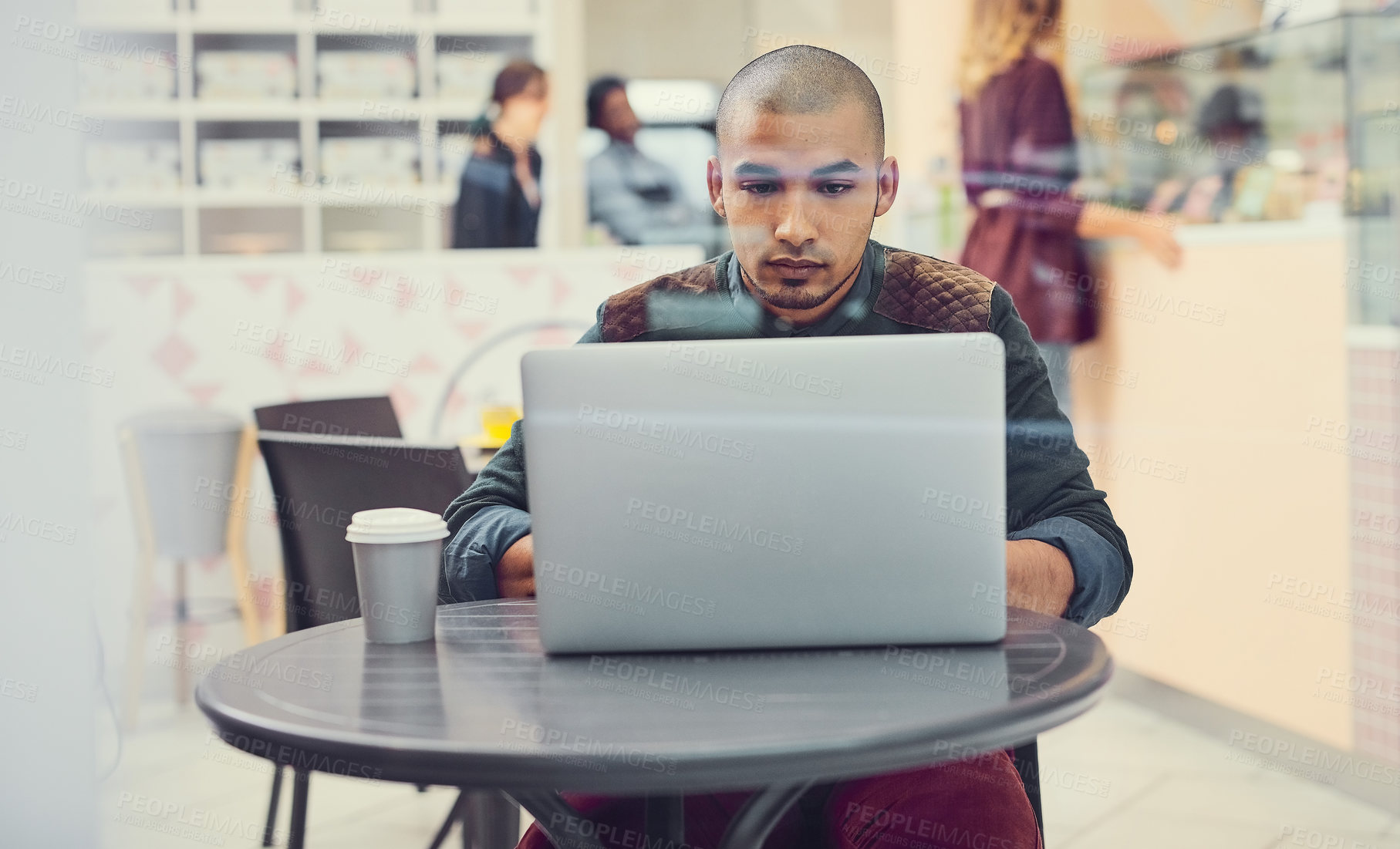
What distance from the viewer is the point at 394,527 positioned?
1.02 metres

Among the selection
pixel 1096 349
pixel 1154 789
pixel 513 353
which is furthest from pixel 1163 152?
pixel 513 353

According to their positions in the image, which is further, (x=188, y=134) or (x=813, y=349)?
(x=188, y=134)

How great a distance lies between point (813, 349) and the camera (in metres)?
0.88

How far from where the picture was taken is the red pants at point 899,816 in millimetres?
1063

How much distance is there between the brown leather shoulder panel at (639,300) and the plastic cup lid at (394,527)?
0.50m

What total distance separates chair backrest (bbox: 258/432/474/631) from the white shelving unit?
3077 millimetres

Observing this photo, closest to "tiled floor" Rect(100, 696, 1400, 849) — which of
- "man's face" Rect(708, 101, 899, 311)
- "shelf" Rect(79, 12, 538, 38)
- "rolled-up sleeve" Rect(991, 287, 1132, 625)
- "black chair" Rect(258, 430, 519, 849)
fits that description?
"black chair" Rect(258, 430, 519, 849)

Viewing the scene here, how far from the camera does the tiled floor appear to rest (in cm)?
241

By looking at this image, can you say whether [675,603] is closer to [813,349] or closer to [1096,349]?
[813,349]

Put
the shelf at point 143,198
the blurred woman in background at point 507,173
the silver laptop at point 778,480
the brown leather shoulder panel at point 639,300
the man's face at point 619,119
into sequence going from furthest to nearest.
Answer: the man's face at point 619,119
the shelf at point 143,198
the blurred woman in background at point 507,173
the brown leather shoulder panel at point 639,300
the silver laptop at point 778,480

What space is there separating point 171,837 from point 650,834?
6.23 feet

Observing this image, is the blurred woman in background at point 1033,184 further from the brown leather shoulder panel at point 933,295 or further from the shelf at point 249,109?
the shelf at point 249,109

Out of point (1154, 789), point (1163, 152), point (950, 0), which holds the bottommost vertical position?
point (1154, 789)

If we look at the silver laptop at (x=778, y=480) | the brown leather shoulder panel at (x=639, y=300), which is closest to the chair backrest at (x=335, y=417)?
the brown leather shoulder panel at (x=639, y=300)
